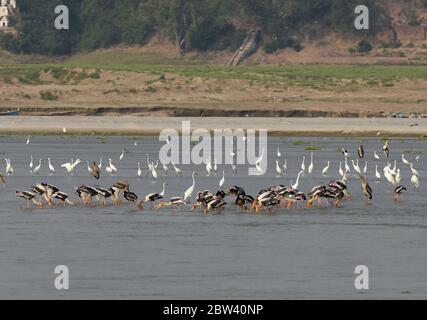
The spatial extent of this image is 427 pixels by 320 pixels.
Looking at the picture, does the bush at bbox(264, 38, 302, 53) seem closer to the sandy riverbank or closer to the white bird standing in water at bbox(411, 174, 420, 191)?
the sandy riverbank

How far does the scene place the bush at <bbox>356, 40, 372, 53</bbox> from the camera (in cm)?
9969

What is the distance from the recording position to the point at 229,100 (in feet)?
213

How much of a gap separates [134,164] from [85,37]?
215ft

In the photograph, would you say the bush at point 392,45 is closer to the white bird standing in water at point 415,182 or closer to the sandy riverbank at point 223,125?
the sandy riverbank at point 223,125

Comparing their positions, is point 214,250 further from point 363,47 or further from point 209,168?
point 363,47

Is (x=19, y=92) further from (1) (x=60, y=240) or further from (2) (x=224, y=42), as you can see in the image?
(1) (x=60, y=240)

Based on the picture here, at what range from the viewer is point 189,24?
103188 mm

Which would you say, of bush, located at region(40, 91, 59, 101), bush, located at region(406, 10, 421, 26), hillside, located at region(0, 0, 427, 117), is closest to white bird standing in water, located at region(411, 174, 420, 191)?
hillside, located at region(0, 0, 427, 117)

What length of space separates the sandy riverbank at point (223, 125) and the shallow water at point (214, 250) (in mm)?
21793

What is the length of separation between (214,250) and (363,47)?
3131 inches

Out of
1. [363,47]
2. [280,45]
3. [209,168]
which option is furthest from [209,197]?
[280,45]

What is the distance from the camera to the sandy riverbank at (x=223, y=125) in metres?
54.4

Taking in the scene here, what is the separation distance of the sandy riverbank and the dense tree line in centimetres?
4355

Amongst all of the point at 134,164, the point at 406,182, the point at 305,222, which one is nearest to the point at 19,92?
the point at 134,164
